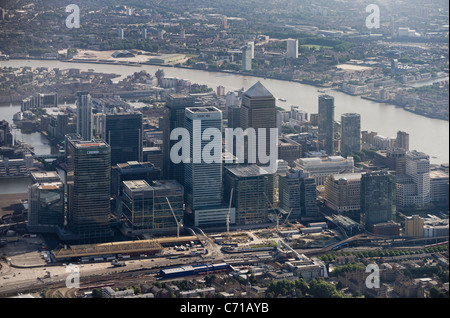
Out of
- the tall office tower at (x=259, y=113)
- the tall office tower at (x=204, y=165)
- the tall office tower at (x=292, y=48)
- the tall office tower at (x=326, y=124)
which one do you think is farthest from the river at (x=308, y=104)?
the tall office tower at (x=204, y=165)

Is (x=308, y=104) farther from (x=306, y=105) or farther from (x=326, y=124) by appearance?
(x=326, y=124)

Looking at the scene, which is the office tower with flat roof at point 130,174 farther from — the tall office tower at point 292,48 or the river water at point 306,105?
the tall office tower at point 292,48

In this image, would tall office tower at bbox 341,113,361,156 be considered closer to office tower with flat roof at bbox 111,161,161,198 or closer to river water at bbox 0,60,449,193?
river water at bbox 0,60,449,193

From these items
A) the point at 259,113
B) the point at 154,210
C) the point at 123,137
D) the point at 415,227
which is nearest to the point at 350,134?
the point at 259,113

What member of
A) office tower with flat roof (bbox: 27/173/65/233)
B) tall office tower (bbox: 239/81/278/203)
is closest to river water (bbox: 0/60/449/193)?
tall office tower (bbox: 239/81/278/203)

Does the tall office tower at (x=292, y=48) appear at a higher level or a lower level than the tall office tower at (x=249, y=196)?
higher

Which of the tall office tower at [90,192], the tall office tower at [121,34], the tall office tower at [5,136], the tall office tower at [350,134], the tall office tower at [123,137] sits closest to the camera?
the tall office tower at [90,192]

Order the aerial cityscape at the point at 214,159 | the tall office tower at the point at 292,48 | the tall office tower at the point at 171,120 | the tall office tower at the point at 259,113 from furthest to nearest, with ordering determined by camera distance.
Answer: the tall office tower at the point at 292,48 < the tall office tower at the point at 259,113 < the tall office tower at the point at 171,120 < the aerial cityscape at the point at 214,159
